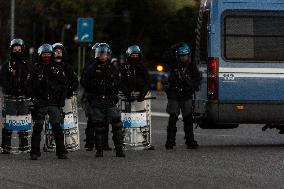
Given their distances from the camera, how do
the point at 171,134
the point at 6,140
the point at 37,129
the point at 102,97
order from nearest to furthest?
the point at 37,129 → the point at 102,97 → the point at 6,140 → the point at 171,134

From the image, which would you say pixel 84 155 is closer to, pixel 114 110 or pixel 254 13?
pixel 114 110

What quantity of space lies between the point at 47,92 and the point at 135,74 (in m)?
2.38

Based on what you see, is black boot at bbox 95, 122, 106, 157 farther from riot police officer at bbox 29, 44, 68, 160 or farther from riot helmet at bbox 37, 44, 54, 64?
riot helmet at bbox 37, 44, 54, 64

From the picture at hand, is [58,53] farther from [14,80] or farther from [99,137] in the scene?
[99,137]

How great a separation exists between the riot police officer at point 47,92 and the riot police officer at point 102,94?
488 millimetres

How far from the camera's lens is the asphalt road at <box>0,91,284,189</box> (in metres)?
14.8

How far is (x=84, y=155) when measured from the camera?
773 inches

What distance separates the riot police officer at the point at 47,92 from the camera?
61.8 ft

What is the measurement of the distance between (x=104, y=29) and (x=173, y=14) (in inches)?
260

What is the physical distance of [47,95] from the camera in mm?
18875

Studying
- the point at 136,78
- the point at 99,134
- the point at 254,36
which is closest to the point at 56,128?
the point at 99,134

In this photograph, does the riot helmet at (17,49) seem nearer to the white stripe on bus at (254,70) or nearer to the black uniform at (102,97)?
the black uniform at (102,97)

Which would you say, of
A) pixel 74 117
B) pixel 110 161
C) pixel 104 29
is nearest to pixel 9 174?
pixel 110 161

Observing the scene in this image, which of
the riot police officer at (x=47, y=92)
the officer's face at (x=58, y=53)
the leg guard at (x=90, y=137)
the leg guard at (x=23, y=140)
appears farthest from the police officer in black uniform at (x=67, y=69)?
the leg guard at (x=90, y=137)
